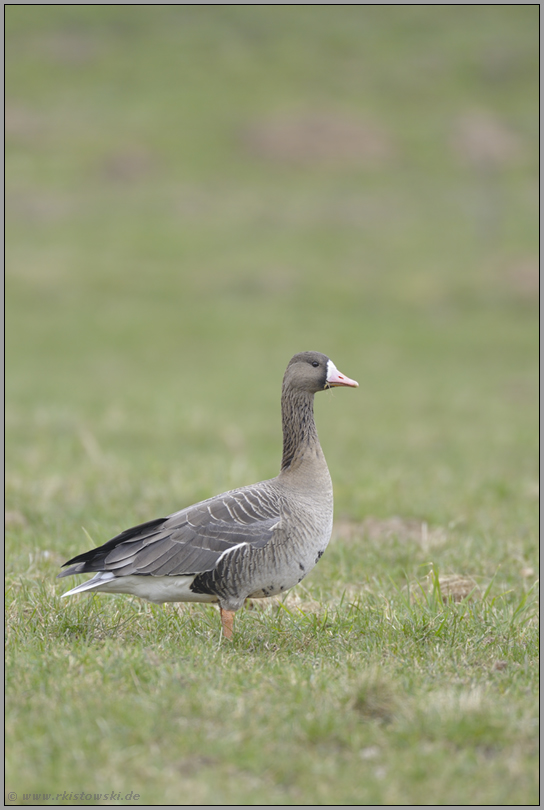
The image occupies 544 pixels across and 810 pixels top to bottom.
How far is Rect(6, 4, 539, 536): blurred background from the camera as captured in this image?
12688mm

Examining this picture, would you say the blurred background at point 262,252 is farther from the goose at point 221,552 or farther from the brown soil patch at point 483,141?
the goose at point 221,552

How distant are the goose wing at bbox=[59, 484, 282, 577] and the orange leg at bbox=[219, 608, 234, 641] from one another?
11.8 inches

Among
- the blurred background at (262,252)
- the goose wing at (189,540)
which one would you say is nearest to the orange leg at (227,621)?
the goose wing at (189,540)

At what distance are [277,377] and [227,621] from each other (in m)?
16.5

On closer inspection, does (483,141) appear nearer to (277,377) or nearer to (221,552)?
(277,377)

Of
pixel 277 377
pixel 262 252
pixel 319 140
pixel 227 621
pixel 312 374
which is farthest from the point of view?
pixel 319 140

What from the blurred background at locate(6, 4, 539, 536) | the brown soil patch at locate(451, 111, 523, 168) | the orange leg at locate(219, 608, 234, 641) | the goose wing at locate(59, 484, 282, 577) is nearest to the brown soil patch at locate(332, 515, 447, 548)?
the blurred background at locate(6, 4, 539, 536)

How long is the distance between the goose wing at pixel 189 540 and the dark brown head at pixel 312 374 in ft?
2.94

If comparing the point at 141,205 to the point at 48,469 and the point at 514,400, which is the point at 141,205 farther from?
the point at 48,469

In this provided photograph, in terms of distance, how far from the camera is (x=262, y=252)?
32.1 m

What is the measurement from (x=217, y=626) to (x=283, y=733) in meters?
A: 1.64

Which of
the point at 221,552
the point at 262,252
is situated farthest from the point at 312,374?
the point at 262,252

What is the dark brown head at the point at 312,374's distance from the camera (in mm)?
5793

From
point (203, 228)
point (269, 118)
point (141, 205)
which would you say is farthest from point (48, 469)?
point (269, 118)
